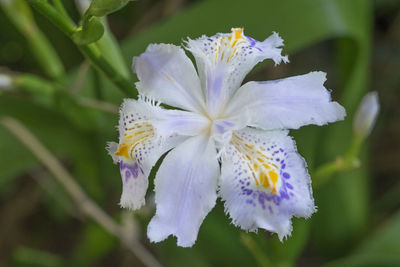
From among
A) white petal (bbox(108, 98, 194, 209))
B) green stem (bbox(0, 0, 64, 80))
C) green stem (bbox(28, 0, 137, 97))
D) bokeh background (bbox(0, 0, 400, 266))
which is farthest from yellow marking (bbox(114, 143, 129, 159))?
green stem (bbox(0, 0, 64, 80))

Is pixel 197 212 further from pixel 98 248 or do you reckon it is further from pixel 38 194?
pixel 38 194

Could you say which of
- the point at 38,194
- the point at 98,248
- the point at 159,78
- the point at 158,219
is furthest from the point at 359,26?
the point at 38,194

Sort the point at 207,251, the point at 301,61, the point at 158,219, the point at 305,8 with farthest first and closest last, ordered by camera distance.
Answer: the point at 301,61
the point at 207,251
the point at 305,8
the point at 158,219

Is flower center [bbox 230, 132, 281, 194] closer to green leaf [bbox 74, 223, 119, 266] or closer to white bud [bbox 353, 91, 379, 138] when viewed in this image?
white bud [bbox 353, 91, 379, 138]

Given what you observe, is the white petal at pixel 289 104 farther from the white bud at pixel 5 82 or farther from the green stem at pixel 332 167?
the white bud at pixel 5 82

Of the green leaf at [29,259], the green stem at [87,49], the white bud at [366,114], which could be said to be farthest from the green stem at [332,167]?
the green leaf at [29,259]

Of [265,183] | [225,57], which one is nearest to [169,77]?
[225,57]
